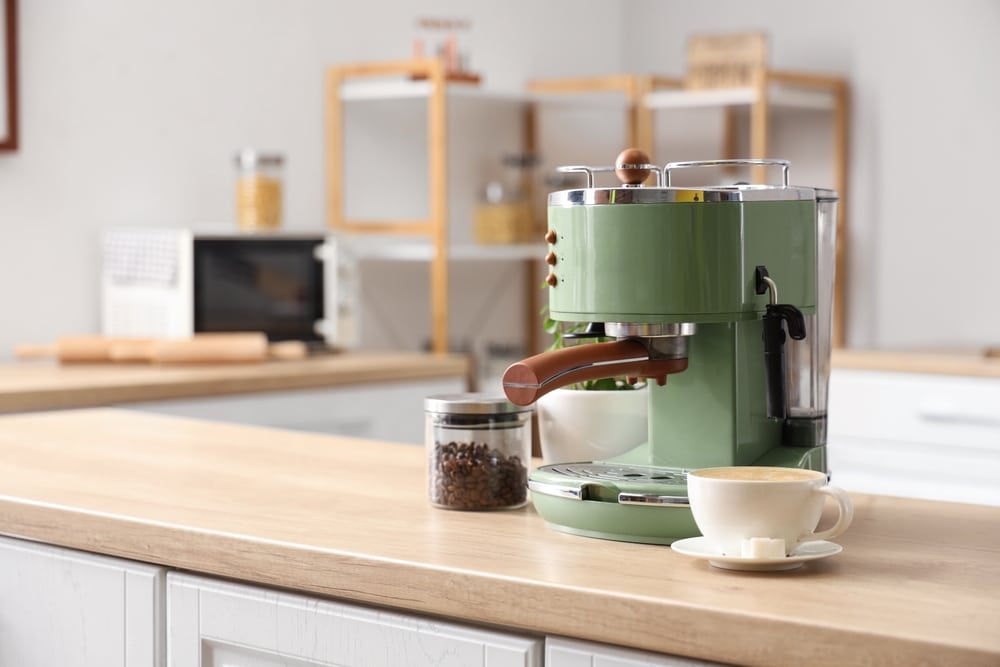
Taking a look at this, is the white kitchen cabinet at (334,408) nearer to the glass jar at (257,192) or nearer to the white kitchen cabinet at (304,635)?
the glass jar at (257,192)

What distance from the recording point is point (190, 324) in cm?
299

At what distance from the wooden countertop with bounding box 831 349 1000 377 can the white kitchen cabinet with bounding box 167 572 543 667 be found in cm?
187

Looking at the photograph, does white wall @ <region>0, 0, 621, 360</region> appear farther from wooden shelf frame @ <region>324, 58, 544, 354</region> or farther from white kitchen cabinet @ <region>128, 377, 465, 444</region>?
white kitchen cabinet @ <region>128, 377, 465, 444</region>

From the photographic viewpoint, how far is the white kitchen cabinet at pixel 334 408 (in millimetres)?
2600

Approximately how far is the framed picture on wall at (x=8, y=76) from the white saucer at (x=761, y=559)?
2.42m

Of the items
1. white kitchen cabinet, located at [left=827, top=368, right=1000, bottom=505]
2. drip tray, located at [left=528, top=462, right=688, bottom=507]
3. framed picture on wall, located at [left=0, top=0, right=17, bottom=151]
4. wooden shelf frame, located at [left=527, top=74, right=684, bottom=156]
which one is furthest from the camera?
wooden shelf frame, located at [left=527, top=74, right=684, bottom=156]

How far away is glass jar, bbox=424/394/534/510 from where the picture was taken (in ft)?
3.79

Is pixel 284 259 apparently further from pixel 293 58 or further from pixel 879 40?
pixel 879 40

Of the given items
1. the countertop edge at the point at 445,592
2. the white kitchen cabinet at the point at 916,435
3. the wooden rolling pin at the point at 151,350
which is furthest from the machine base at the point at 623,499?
the wooden rolling pin at the point at 151,350

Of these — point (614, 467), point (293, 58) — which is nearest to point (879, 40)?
point (293, 58)

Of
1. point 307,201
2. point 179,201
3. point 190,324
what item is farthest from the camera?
point 307,201

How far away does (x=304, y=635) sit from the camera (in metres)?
1.01

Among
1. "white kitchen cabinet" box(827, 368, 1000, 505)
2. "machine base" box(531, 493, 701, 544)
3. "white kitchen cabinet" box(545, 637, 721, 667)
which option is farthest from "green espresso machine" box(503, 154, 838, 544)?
"white kitchen cabinet" box(827, 368, 1000, 505)

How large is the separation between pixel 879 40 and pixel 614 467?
10.1 feet
